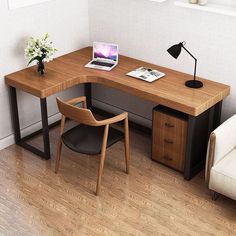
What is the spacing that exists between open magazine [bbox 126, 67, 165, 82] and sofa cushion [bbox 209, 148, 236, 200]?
921 mm

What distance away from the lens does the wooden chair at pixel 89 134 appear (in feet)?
11.4

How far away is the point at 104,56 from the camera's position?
172 inches

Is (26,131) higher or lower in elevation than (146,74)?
lower

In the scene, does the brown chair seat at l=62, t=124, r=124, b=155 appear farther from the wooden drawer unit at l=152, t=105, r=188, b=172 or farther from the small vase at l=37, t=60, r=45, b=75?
the small vase at l=37, t=60, r=45, b=75

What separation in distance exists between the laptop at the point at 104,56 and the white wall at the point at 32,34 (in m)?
0.36

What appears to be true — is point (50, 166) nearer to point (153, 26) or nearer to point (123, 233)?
point (123, 233)

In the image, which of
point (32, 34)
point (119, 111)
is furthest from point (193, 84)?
point (32, 34)

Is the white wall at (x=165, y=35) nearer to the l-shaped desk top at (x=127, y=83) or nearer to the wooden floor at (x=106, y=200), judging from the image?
the l-shaped desk top at (x=127, y=83)

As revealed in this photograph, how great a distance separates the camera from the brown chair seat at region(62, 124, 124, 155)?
3.59 metres

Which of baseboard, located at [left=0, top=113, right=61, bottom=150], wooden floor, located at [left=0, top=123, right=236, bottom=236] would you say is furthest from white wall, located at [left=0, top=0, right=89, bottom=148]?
wooden floor, located at [left=0, top=123, right=236, bottom=236]

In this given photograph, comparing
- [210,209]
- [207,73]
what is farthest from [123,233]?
[207,73]

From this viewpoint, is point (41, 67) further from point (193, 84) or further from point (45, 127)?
point (193, 84)

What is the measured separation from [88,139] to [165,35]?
46.4 inches

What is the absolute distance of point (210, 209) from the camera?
357cm
